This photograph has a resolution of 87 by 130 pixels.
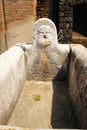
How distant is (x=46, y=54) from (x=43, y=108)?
120 centimetres

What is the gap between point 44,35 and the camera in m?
3.76

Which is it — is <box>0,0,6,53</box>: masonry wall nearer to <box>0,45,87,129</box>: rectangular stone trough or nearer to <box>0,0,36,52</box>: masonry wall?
<box>0,0,36,52</box>: masonry wall

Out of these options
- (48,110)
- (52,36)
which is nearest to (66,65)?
(52,36)

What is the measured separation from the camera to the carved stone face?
12.3ft

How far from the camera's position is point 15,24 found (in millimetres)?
5672

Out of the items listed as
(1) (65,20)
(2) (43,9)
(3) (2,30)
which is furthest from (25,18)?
(1) (65,20)

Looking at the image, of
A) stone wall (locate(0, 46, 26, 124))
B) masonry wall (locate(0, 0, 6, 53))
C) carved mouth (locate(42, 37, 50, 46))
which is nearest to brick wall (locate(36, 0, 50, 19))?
masonry wall (locate(0, 0, 6, 53))

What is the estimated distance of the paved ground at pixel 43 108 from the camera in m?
2.67

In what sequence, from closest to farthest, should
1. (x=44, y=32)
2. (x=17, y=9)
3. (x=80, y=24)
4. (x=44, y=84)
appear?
(x=44, y=32), (x=44, y=84), (x=17, y=9), (x=80, y=24)

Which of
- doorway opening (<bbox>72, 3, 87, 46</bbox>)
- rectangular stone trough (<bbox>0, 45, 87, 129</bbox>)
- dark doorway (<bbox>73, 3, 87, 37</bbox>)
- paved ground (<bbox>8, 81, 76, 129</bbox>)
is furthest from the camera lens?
dark doorway (<bbox>73, 3, 87, 37</bbox>)

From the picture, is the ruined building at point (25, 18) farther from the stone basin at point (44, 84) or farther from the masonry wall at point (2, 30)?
the stone basin at point (44, 84)

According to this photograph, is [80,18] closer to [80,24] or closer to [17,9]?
[80,24]

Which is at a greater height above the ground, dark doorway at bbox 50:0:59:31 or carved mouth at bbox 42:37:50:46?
dark doorway at bbox 50:0:59:31

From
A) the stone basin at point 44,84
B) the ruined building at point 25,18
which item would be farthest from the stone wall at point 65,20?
A: the stone basin at point 44,84
